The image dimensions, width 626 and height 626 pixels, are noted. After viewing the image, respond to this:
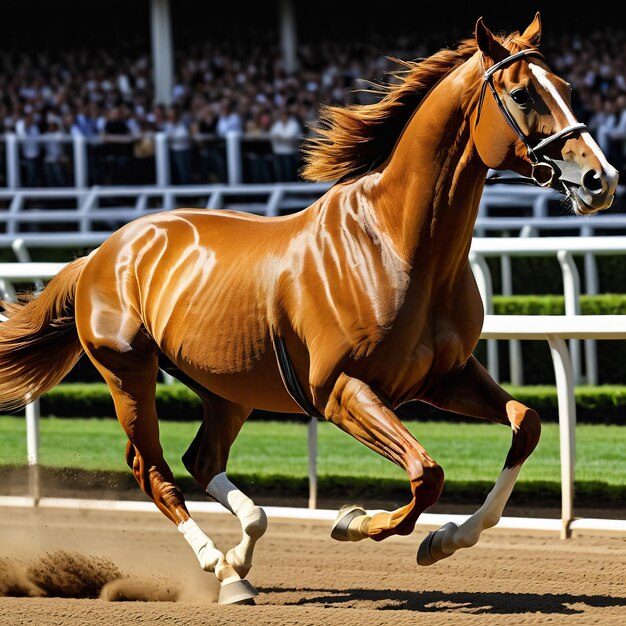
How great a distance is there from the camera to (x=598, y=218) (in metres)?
10.3

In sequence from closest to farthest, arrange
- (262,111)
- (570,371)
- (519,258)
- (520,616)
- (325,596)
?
1. (520,616)
2. (325,596)
3. (570,371)
4. (519,258)
5. (262,111)

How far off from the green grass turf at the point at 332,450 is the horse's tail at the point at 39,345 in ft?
1.82

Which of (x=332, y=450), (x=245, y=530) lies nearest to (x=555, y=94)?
(x=245, y=530)

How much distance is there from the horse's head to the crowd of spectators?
659 cm

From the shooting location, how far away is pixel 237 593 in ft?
13.8

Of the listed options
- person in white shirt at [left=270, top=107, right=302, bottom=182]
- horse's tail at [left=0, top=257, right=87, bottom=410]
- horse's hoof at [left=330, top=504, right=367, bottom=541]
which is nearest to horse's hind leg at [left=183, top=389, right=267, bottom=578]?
horse's hoof at [left=330, top=504, right=367, bottom=541]

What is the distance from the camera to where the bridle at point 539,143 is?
143 inches

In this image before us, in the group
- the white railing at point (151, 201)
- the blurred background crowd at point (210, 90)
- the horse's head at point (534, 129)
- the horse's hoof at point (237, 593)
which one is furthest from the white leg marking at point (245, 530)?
the blurred background crowd at point (210, 90)

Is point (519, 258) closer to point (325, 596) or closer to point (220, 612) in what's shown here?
point (325, 596)

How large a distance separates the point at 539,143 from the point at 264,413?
16.3 ft

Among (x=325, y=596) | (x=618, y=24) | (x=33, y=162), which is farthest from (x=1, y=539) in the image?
(x=618, y=24)

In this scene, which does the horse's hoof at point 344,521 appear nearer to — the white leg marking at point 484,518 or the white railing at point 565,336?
the white leg marking at point 484,518

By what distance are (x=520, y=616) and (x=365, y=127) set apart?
158 cm

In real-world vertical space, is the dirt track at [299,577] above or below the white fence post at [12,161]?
below
